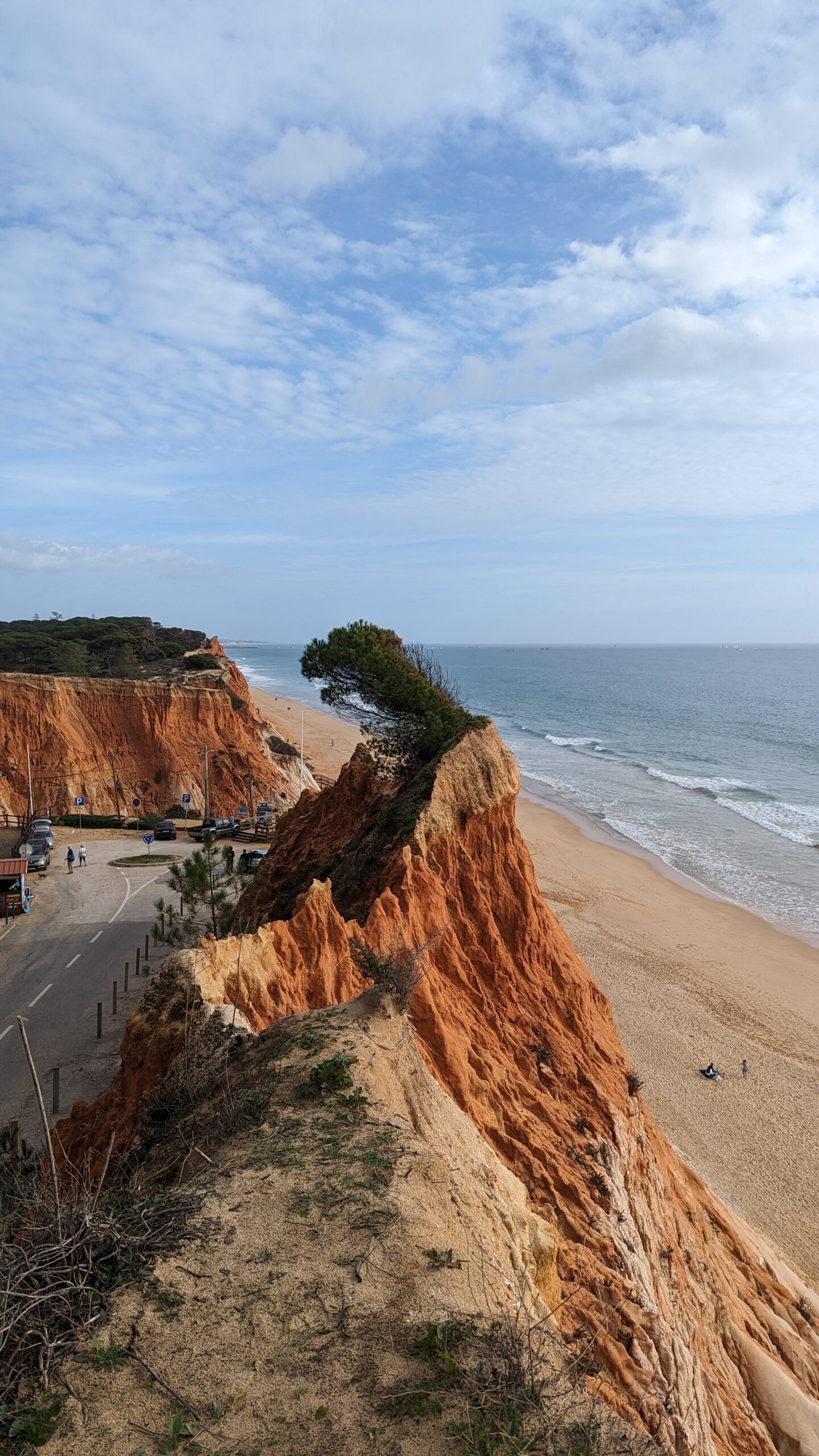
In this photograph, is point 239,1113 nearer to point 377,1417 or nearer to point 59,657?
point 377,1417

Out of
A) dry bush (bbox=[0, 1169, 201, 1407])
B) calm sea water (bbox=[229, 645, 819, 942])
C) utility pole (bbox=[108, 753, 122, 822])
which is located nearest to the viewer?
dry bush (bbox=[0, 1169, 201, 1407])

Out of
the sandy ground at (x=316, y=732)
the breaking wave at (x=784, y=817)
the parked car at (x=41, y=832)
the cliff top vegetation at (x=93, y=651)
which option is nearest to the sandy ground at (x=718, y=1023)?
the breaking wave at (x=784, y=817)

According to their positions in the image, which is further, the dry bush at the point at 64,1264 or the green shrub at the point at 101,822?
the green shrub at the point at 101,822

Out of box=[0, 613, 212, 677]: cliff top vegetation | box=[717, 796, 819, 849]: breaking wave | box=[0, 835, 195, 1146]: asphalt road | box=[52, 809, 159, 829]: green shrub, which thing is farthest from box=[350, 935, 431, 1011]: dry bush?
box=[0, 613, 212, 677]: cliff top vegetation

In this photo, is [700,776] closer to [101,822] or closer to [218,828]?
[218,828]

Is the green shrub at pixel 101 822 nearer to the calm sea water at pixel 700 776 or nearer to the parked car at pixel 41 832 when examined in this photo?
the parked car at pixel 41 832

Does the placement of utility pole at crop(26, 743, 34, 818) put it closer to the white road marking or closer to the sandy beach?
the white road marking

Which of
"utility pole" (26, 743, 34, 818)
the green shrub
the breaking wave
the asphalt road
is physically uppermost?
"utility pole" (26, 743, 34, 818)
